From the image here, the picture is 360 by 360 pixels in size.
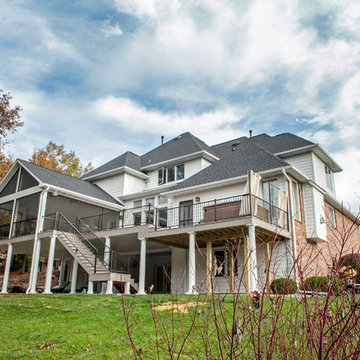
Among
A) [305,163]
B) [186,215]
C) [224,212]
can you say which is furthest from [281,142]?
[224,212]

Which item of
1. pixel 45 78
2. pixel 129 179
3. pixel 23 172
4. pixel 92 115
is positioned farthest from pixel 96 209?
pixel 45 78

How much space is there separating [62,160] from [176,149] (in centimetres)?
1685

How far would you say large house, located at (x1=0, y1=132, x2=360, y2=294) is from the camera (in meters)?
15.4

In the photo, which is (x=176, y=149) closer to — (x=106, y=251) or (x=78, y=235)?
(x=78, y=235)

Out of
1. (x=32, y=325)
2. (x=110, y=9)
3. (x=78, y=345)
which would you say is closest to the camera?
(x=78, y=345)

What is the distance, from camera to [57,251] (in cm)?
2120

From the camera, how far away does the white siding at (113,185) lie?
23.2 m

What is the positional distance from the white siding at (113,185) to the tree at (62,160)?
1231 centimetres

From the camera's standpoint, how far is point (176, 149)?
23547 millimetres

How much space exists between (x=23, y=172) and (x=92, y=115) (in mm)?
5506

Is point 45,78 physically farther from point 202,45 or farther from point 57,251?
point 202,45

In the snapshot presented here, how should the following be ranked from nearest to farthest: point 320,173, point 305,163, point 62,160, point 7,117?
1. point 305,163
2. point 320,173
3. point 7,117
4. point 62,160

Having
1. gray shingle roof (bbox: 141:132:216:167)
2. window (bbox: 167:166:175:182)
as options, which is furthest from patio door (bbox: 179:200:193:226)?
gray shingle roof (bbox: 141:132:216:167)

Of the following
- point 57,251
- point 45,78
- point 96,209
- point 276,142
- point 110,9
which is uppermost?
point 45,78
